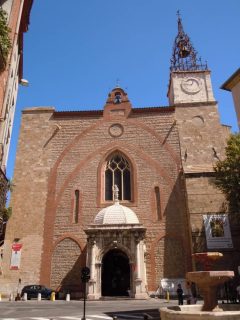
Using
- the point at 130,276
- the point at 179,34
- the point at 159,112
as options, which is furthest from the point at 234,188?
the point at 179,34

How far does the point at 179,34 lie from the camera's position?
121ft

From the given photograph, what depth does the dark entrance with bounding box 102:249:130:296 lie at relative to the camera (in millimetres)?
21297

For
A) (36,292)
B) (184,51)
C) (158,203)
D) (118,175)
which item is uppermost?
(184,51)

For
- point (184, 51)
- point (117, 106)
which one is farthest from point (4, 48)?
point (184, 51)

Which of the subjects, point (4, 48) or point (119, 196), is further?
point (119, 196)

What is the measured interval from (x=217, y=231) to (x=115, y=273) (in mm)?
7489

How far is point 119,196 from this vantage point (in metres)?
24.7

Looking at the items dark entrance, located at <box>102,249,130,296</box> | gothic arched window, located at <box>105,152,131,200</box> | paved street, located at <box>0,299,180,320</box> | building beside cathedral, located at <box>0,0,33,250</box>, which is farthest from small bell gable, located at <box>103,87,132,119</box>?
paved street, located at <box>0,299,180,320</box>

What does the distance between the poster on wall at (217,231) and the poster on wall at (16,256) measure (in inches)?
518

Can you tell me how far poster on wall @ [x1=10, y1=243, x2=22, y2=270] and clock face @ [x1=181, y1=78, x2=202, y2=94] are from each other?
19.4m

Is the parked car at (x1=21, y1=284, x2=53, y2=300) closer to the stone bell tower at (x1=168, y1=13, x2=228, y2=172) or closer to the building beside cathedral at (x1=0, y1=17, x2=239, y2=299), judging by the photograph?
the building beside cathedral at (x1=0, y1=17, x2=239, y2=299)

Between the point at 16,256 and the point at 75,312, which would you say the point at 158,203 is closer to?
the point at 16,256

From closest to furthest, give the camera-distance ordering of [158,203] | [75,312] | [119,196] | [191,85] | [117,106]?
1. [75,312]
2. [158,203]
3. [119,196]
4. [117,106]
5. [191,85]

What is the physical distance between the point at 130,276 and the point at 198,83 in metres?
18.3
